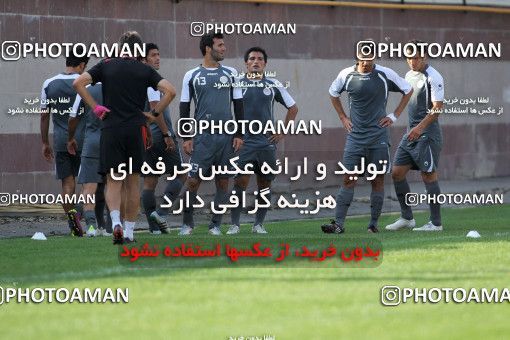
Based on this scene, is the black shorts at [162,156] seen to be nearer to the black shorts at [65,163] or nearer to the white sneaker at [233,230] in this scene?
the white sneaker at [233,230]

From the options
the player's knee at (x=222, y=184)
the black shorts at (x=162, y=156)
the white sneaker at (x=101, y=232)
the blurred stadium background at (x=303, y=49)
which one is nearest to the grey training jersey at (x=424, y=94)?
the player's knee at (x=222, y=184)

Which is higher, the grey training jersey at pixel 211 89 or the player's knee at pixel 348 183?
the grey training jersey at pixel 211 89

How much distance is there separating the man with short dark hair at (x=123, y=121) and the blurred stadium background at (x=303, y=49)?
7090 millimetres

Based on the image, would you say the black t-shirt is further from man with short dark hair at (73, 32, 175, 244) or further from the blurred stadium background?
the blurred stadium background

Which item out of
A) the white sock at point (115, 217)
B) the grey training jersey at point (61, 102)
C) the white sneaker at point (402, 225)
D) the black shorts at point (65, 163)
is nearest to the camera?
the white sock at point (115, 217)

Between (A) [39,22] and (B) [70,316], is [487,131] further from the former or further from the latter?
(B) [70,316]

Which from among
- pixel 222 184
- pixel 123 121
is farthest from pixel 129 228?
pixel 222 184

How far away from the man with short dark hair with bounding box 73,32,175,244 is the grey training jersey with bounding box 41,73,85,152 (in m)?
3.01

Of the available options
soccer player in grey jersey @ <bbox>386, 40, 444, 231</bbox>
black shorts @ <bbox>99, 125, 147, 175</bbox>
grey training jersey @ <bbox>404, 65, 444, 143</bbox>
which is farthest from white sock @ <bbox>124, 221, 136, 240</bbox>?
grey training jersey @ <bbox>404, 65, 444, 143</bbox>

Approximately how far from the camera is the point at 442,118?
29.1 meters

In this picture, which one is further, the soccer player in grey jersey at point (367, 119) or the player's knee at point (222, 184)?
the player's knee at point (222, 184)

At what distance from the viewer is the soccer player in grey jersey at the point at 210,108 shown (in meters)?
17.9

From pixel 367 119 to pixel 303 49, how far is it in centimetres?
853

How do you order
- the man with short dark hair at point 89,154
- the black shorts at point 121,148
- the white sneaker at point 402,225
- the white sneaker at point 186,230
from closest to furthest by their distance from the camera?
the black shorts at point 121,148 < the white sneaker at point 186,230 < the man with short dark hair at point 89,154 < the white sneaker at point 402,225
